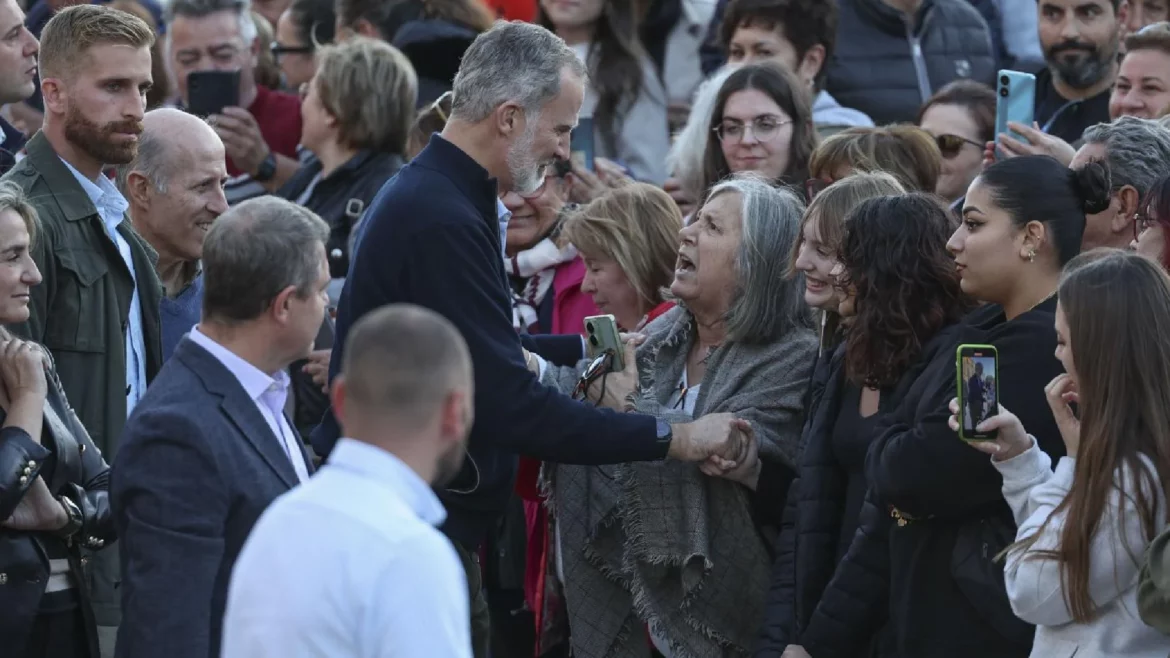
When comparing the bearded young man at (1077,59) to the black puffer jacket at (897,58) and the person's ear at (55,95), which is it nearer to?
the black puffer jacket at (897,58)

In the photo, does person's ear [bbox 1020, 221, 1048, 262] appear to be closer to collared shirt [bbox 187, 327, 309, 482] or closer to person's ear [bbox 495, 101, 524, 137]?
person's ear [bbox 495, 101, 524, 137]

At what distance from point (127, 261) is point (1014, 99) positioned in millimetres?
2869

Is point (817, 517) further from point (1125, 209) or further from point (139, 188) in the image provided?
point (139, 188)

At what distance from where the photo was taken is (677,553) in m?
5.11

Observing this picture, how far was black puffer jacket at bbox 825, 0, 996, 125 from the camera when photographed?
755cm

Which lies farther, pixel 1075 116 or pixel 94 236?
pixel 1075 116

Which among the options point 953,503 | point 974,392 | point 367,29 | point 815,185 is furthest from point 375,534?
point 367,29

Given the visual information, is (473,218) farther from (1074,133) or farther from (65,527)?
(1074,133)

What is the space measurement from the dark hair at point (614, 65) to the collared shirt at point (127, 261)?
9.09 feet

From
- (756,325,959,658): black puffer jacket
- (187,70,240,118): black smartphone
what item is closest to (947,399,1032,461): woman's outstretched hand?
(756,325,959,658): black puffer jacket

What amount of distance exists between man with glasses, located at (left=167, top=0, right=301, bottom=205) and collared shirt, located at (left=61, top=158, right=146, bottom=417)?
2.53 metres

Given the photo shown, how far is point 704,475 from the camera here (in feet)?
17.1

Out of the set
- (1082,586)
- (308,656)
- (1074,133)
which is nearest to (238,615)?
(308,656)

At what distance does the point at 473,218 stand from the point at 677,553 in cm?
121
